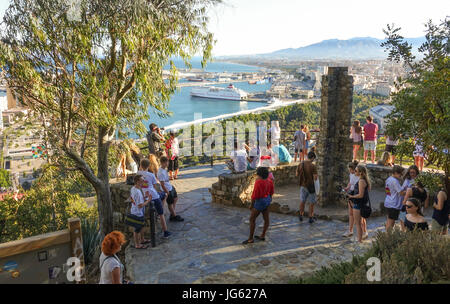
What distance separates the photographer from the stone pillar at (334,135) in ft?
28.4

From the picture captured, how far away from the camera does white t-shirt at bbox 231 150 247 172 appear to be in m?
9.48

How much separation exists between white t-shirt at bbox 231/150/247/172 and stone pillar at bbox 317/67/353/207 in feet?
6.10

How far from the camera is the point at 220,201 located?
9266mm

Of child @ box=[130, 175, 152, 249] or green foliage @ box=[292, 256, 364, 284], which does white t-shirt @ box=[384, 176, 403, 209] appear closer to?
green foliage @ box=[292, 256, 364, 284]

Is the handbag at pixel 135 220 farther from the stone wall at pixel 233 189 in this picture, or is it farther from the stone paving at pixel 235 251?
the stone wall at pixel 233 189

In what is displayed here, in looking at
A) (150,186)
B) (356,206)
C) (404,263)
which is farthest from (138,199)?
(404,263)

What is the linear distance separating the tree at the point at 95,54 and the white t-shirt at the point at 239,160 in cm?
229

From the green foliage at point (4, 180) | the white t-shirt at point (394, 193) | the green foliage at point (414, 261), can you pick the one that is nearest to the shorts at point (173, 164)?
the white t-shirt at point (394, 193)

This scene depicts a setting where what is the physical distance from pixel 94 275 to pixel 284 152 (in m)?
6.41

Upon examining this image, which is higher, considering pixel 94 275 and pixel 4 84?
pixel 4 84

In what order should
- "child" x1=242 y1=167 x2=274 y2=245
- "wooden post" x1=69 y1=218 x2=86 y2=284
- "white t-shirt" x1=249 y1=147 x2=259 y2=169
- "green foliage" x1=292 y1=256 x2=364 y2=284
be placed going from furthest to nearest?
"white t-shirt" x1=249 y1=147 x2=259 y2=169 → "child" x1=242 y1=167 x2=274 y2=245 → "wooden post" x1=69 y1=218 x2=86 y2=284 → "green foliage" x1=292 y1=256 x2=364 y2=284

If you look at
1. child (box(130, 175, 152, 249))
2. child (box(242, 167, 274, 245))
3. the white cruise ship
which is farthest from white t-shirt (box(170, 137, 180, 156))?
the white cruise ship

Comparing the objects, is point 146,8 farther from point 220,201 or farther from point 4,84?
point 220,201
